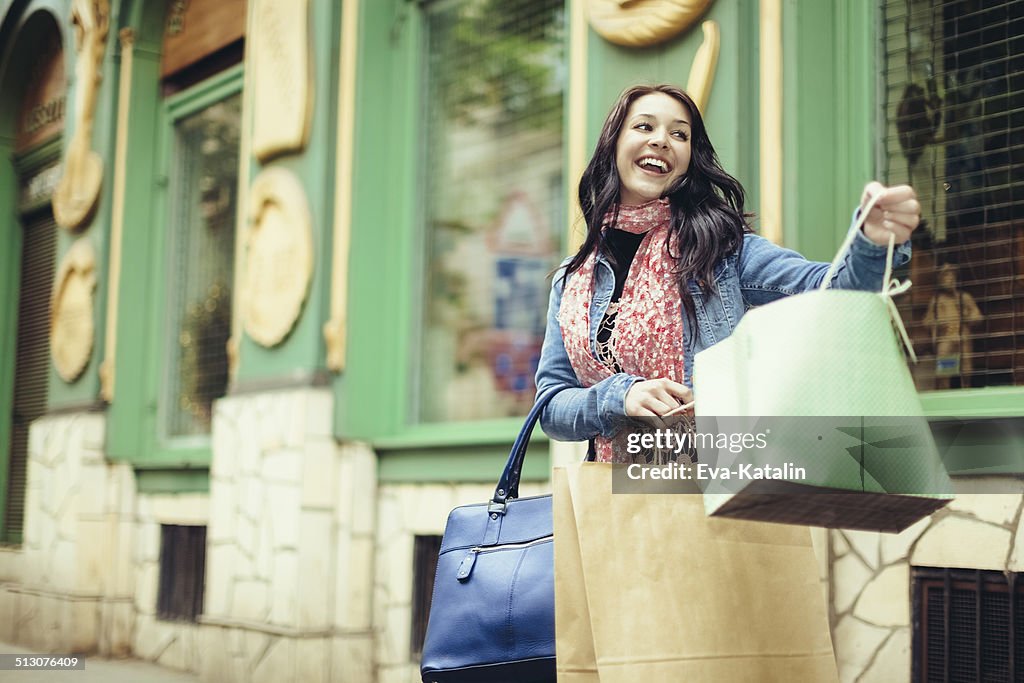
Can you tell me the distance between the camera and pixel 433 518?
19.4 ft

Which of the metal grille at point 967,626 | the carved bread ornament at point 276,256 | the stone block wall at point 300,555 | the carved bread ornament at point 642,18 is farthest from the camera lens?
the carved bread ornament at point 276,256

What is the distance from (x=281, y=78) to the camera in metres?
6.77

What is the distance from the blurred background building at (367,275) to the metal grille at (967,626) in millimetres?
12

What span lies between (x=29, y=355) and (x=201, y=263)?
3377mm

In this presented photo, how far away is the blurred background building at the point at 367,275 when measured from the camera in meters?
4.02

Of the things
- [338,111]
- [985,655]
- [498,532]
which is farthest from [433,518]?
[498,532]

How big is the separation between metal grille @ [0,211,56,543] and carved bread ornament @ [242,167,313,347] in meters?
4.58

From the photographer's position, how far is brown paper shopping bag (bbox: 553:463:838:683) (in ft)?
7.38

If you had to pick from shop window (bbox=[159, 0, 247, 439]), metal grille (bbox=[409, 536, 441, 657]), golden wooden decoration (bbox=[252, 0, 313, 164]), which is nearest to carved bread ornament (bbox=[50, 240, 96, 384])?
shop window (bbox=[159, 0, 247, 439])

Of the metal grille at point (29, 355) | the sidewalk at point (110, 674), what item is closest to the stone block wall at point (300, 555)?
the sidewalk at point (110, 674)

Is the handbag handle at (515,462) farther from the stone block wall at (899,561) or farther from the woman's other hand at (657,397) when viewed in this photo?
the stone block wall at (899,561)

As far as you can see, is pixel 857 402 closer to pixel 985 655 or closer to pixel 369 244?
pixel 985 655

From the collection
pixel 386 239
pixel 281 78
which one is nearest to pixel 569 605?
pixel 386 239

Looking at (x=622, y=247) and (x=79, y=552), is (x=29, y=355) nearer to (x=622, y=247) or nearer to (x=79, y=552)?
(x=79, y=552)
